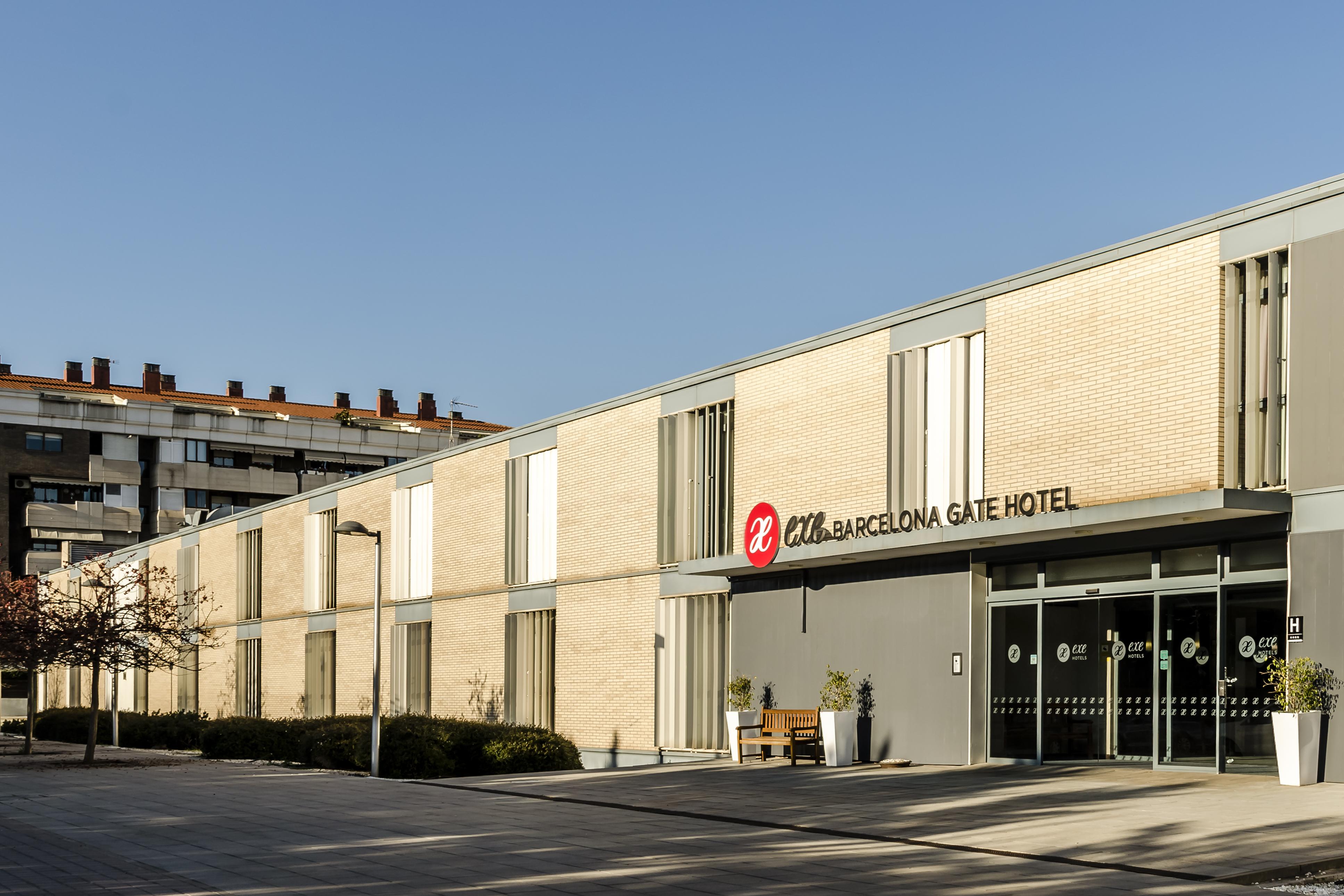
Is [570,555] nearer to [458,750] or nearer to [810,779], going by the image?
[458,750]

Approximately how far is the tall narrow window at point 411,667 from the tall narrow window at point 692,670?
416 inches

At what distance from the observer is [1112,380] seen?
1891 centimetres

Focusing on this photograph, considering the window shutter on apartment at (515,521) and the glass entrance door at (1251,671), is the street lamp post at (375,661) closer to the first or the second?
the window shutter on apartment at (515,521)

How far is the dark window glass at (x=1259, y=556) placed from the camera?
16984 mm

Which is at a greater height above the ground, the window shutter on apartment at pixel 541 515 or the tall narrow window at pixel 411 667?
the window shutter on apartment at pixel 541 515

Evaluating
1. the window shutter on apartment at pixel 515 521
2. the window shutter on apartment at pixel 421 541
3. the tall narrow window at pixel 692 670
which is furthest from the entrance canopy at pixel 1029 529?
the window shutter on apartment at pixel 421 541

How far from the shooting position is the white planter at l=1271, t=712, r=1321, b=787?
16000 mm

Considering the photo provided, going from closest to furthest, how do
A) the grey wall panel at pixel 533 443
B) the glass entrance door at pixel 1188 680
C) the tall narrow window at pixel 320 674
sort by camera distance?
the glass entrance door at pixel 1188 680 → the grey wall panel at pixel 533 443 → the tall narrow window at pixel 320 674

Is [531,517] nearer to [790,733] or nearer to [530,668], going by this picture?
[530,668]

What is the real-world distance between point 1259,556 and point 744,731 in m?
9.79

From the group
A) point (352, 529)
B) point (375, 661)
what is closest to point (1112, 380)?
point (352, 529)

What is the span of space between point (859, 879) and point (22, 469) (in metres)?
73.3

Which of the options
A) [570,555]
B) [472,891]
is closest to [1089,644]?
[472,891]

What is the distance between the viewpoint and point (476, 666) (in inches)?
1350
